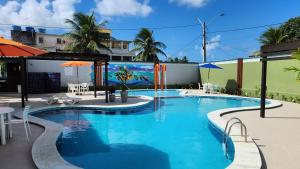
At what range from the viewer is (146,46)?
3092 cm

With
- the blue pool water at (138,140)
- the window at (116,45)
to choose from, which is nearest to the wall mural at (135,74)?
the blue pool water at (138,140)

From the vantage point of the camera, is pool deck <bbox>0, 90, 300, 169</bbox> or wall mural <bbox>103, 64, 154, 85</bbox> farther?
wall mural <bbox>103, 64, 154, 85</bbox>

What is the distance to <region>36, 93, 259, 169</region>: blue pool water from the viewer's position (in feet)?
19.0

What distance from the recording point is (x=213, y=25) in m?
27.3

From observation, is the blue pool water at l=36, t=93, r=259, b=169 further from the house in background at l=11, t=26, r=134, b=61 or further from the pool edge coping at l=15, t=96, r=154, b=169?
the house in background at l=11, t=26, r=134, b=61

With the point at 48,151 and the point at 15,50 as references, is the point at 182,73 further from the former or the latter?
the point at 48,151

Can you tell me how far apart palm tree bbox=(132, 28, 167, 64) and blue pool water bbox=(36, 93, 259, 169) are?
19.5 metres

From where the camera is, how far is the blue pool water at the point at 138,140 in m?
5.79

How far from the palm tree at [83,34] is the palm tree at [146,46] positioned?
Result: 617cm

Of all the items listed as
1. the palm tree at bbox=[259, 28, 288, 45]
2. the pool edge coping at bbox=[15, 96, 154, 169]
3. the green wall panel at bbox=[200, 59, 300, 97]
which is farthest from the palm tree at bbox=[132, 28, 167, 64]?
the pool edge coping at bbox=[15, 96, 154, 169]

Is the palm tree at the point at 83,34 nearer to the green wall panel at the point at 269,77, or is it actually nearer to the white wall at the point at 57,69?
the white wall at the point at 57,69

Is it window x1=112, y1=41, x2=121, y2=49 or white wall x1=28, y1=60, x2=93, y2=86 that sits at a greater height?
Result: window x1=112, y1=41, x2=121, y2=49

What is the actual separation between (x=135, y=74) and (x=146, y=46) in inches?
341

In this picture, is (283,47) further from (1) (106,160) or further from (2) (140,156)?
(1) (106,160)
